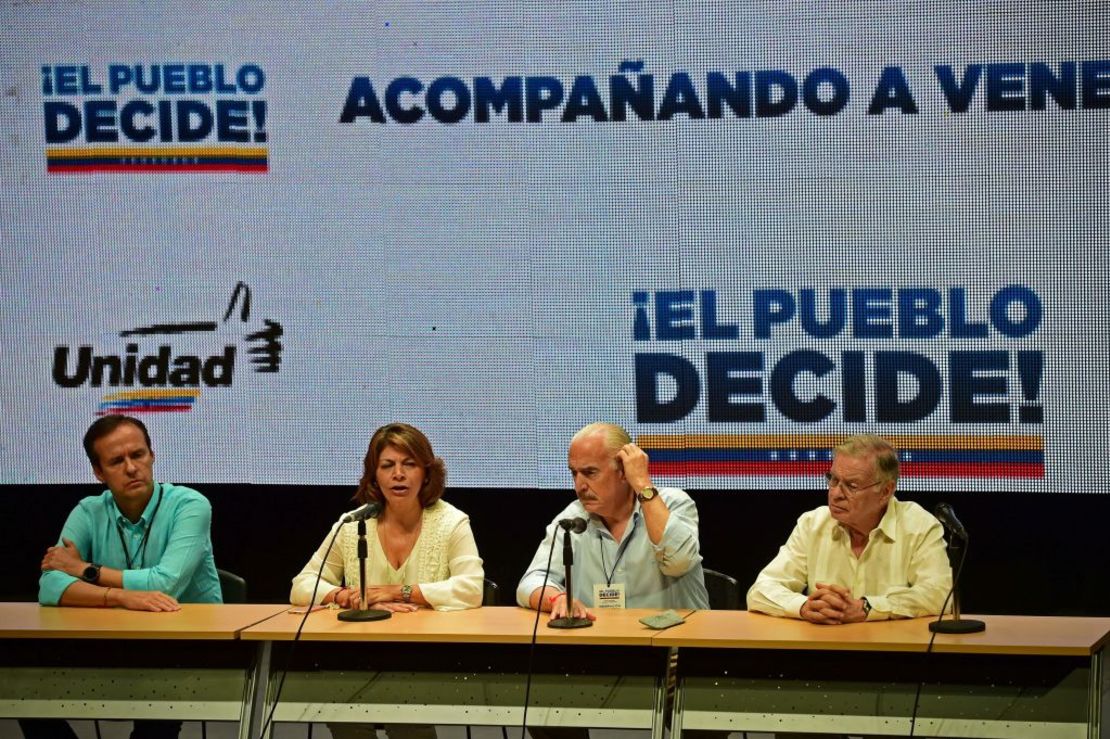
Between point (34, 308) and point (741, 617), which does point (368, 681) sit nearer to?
point (741, 617)

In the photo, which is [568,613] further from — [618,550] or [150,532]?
[150,532]

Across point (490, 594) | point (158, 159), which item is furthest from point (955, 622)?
point (158, 159)

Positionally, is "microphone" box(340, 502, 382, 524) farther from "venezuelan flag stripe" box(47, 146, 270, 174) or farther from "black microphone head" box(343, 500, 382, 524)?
"venezuelan flag stripe" box(47, 146, 270, 174)

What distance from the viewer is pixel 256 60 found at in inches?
224

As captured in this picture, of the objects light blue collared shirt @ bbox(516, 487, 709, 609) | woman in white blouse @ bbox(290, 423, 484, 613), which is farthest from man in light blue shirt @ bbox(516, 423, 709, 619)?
woman in white blouse @ bbox(290, 423, 484, 613)

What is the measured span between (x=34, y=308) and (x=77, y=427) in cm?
55

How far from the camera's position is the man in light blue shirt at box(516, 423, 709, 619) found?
429 cm

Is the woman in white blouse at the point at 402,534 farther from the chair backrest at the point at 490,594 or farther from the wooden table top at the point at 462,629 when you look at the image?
the wooden table top at the point at 462,629

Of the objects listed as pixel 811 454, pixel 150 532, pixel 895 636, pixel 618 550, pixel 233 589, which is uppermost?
pixel 811 454

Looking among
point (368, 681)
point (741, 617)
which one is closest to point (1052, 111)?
point (741, 617)

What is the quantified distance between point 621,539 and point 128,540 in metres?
1.72

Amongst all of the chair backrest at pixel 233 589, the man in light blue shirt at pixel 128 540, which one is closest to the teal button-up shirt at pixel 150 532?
the man in light blue shirt at pixel 128 540

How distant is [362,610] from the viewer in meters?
4.11

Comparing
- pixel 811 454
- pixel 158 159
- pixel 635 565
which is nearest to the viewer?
pixel 635 565
